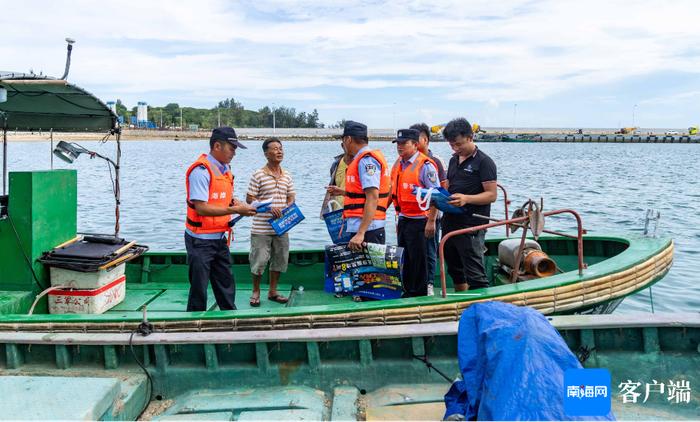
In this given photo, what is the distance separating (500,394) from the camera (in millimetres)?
2523

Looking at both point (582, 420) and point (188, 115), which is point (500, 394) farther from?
point (188, 115)

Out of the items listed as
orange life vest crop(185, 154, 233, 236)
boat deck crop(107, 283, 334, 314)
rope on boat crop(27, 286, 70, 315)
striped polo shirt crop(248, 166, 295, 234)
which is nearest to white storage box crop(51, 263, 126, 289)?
rope on boat crop(27, 286, 70, 315)

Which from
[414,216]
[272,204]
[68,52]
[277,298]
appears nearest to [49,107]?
[68,52]

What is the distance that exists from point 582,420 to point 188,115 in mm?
138088

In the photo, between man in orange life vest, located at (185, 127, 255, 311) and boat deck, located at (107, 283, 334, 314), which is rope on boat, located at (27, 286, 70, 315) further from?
man in orange life vest, located at (185, 127, 255, 311)

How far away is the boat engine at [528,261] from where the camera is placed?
5285mm

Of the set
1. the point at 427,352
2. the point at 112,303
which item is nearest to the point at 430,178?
the point at 427,352

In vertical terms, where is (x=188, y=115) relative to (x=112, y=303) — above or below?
above

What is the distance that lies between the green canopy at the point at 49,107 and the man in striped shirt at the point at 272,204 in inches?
61.6

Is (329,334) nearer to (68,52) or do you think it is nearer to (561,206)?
(68,52)

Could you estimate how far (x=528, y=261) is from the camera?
17.6 ft

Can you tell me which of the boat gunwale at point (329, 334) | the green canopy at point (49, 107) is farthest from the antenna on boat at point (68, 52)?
the boat gunwale at point (329, 334)

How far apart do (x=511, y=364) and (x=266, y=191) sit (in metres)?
3.38

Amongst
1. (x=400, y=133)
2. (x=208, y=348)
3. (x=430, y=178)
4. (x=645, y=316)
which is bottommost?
(x=208, y=348)
